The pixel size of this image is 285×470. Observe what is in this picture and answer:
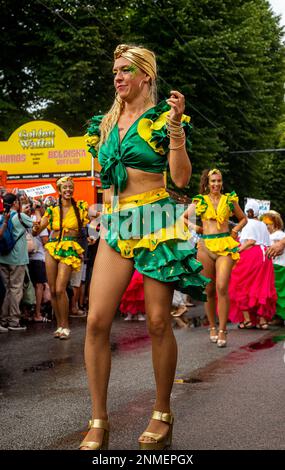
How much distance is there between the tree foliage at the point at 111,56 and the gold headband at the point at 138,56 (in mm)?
20022

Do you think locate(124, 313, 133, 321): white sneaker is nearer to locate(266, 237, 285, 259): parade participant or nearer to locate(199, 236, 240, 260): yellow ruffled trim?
locate(199, 236, 240, 260): yellow ruffled trim

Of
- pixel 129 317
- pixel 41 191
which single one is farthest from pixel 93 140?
pixel 41 191

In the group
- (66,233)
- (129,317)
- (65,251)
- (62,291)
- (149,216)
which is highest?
(149,216)

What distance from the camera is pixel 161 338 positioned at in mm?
3861

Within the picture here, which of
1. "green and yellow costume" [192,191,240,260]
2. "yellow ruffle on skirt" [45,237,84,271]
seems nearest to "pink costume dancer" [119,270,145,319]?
"yellow ruffle on skirt" [45,237,84,271]

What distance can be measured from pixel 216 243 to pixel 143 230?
4.79 meters

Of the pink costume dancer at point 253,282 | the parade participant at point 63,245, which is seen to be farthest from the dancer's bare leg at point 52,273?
the pink costume dancer at point 253,282

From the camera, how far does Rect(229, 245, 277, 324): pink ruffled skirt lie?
10.8 meters

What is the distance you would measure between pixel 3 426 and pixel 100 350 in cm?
101

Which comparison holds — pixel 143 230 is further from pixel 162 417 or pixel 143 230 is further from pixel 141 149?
pixel 162 417

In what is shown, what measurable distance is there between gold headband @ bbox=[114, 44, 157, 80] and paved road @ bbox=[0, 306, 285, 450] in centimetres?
205
